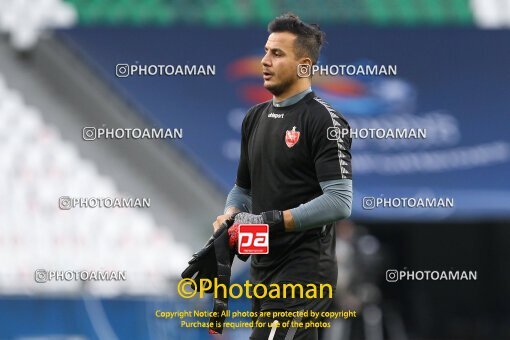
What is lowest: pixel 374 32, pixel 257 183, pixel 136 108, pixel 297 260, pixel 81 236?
pixel 297 260

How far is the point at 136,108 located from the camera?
618cm

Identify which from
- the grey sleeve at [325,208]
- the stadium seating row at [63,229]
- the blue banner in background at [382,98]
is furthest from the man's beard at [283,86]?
the stadium seating row at [63,229]

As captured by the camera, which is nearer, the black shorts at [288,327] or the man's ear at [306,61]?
the black shorts at [288,327]

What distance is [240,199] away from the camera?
4.16 meters

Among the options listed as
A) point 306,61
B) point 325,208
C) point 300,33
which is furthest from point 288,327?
point 300,33

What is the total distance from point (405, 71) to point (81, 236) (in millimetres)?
2233

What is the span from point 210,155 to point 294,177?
235 centimetres

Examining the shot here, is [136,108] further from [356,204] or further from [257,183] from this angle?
[257,183]

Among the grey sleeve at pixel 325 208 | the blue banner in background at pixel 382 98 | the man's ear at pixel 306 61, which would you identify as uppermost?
the blue banner in background at pixel 382 98

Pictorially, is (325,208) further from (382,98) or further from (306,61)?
(382,98)

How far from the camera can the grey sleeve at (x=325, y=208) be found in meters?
3.75

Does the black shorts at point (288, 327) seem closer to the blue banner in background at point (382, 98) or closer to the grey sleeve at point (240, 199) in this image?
the grey sleeve at point (240, 199)

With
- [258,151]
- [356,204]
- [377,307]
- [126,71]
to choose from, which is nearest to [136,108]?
[126,71]

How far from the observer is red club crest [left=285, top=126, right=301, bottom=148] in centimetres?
386
